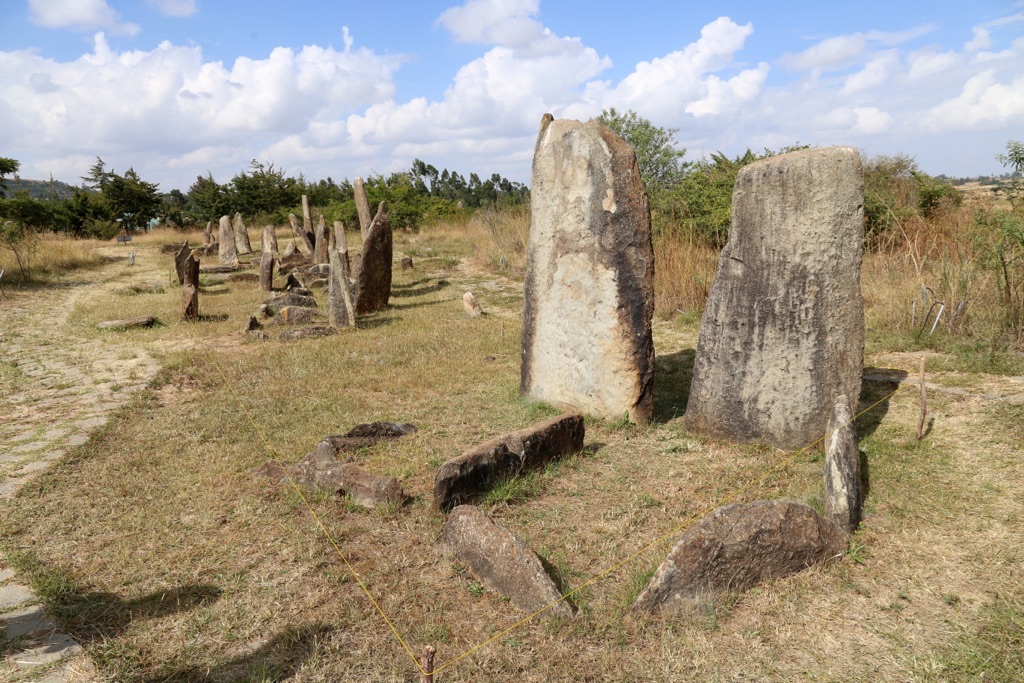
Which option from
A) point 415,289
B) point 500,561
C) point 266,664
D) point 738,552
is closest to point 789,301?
point 738,552

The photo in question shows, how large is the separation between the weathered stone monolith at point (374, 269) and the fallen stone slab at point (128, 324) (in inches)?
128

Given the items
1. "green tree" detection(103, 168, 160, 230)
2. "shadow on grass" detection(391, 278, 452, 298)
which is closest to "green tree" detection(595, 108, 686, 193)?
"shadow on grass" detection(391, 278, 452, 298)

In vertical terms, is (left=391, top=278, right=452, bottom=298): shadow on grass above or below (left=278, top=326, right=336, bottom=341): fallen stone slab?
above

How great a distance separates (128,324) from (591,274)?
27.4 ft

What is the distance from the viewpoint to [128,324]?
10531 millimetres

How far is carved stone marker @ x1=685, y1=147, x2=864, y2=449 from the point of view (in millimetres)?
4703

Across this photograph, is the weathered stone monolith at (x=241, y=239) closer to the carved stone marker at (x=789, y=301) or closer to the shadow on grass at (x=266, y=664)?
the carved stone marker at (x=789, y=301)

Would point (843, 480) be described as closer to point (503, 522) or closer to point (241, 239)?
point (503, 522)

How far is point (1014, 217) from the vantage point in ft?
24.2

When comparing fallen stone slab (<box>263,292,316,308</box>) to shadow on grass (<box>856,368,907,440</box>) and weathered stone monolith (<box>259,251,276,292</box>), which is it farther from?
shadow on grass (<box>856,368,907,440</box>)

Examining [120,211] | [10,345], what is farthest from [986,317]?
[120,211]

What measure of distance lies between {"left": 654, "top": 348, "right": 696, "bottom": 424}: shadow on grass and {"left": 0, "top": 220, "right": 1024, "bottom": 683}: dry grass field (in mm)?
42

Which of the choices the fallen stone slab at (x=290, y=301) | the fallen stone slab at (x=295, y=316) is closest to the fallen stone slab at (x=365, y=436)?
the fallen stone slab at (x=295, y=316)

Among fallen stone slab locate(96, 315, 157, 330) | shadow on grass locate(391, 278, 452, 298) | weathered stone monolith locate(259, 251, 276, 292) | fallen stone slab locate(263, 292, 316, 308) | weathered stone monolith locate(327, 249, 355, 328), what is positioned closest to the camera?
weathered stone monolith locate(327, 249, 355, 328)
